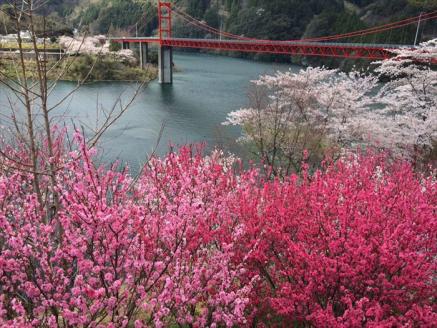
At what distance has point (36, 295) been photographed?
4.72 m

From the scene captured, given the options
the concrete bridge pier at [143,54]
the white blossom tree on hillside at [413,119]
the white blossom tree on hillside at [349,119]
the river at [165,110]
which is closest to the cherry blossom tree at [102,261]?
the river at [165,110]

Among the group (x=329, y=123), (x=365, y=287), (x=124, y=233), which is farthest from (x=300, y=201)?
(x=329, y=123)

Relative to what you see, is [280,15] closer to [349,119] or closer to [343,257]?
[349,119]

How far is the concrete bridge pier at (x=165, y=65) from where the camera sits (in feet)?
164

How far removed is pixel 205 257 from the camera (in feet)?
19.9

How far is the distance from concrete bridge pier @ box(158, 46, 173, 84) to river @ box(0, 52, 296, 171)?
1.07 metres

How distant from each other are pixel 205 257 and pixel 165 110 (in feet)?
95.5

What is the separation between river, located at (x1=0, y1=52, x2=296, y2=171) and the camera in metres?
23.5

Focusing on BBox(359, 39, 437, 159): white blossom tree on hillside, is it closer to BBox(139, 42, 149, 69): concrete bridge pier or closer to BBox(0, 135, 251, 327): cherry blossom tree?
BBox(0, 135, 251, 327): cherry blossom tree

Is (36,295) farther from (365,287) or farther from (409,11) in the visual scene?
(409,11)

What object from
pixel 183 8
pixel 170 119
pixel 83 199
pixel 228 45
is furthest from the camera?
pixel 183 8

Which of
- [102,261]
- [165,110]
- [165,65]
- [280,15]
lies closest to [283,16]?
[280,15]

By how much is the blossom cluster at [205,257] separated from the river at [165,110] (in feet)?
21.5

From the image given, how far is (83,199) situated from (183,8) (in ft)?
384
